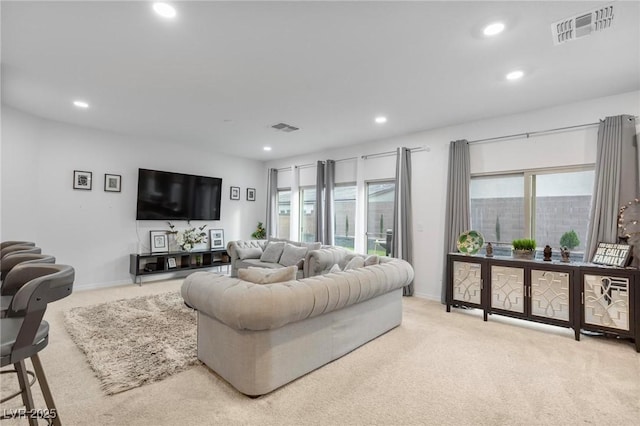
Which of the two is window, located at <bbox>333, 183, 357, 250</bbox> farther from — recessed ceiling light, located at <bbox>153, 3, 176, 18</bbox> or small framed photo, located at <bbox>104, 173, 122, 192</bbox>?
recessed ceiling light, located at <bbox>153, 3, 176, 18</bbox>

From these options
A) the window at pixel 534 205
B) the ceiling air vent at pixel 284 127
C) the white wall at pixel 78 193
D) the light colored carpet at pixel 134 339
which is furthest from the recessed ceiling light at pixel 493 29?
the white wall at pixel 78 193

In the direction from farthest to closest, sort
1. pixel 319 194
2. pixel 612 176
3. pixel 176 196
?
pixel 319 194 < pixel 176 196 < pixel 612 176

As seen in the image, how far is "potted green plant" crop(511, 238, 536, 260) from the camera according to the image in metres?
3.77

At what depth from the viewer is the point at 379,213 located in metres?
5.84

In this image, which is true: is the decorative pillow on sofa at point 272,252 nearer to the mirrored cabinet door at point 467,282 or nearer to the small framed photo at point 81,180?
the mirrored cabinet door at point 467,282

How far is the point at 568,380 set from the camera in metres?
2.47

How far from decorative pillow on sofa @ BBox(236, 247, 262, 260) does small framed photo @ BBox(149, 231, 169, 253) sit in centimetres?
143

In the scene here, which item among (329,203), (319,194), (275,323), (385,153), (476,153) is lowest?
(275,323)

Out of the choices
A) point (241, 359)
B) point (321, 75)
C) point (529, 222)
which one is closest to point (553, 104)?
point (529, 222)

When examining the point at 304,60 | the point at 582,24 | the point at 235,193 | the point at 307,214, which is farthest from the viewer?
the point at 235,193

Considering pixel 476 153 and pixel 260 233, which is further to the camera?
pixel 260 233

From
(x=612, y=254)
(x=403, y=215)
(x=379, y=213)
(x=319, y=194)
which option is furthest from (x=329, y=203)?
(x=612, y=254)

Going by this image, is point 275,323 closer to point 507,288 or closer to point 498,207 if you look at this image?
point 507,288

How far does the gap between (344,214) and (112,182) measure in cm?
433
